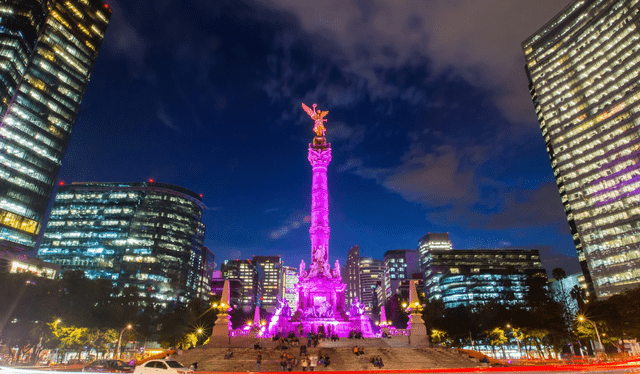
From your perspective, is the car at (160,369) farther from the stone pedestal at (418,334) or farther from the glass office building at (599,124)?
the glass office building at (599,124)

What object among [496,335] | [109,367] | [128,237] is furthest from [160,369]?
[128,237]

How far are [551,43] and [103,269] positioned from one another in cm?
14104

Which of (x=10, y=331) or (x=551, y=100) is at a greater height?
(x=551, y=100)

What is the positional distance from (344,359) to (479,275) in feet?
312

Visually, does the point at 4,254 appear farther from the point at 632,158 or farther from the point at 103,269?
the point at 632,158

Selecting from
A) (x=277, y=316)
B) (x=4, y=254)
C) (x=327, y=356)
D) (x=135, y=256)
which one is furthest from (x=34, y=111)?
(x=327, y=356)

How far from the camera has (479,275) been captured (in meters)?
110

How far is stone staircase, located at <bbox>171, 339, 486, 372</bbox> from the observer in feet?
82.7

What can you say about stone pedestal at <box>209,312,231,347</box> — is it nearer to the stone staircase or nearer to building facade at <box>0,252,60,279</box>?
the stone staircase

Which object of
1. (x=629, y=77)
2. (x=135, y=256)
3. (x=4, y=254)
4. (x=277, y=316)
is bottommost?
(x=277, y=316)

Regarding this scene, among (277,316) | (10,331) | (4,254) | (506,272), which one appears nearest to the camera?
(10,331)

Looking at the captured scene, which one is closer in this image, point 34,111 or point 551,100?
point 34,111

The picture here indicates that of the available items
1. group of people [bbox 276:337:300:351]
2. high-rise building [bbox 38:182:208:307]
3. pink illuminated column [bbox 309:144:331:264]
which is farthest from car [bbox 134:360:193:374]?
high-rise building [bbox 38:182:208:307]

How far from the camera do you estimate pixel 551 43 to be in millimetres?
104750
